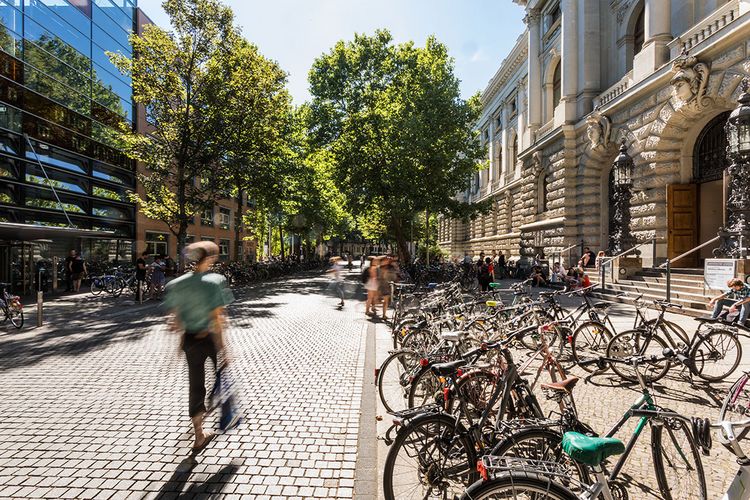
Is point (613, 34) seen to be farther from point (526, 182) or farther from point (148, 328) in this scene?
point (148, 328)

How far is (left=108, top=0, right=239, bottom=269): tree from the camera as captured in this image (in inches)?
752

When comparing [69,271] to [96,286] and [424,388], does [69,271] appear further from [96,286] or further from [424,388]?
[424,388]

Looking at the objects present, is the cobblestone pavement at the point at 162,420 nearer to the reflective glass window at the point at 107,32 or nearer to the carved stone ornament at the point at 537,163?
the carved stone ornament at the point at 537,163

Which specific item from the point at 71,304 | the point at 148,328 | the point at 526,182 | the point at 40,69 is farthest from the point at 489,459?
the point at 40,69

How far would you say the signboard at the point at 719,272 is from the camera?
952 cm

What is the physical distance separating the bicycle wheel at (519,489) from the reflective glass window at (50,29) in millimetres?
28026

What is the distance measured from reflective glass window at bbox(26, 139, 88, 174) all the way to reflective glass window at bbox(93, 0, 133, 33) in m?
9.35

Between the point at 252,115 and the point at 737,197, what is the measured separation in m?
20.0

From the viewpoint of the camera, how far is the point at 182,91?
2006 centimetres

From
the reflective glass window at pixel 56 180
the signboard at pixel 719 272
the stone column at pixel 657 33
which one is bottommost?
the signboard at pixel 719 272

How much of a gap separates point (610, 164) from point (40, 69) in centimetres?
2866

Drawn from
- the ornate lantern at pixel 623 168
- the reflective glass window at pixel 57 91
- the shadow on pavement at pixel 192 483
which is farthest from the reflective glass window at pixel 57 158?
the ornate lantern at pixel 623 168

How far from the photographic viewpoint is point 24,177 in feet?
64.8

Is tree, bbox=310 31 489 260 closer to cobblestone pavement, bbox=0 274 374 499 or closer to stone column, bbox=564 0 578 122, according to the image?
stone column, bbox=564 0 578 122
